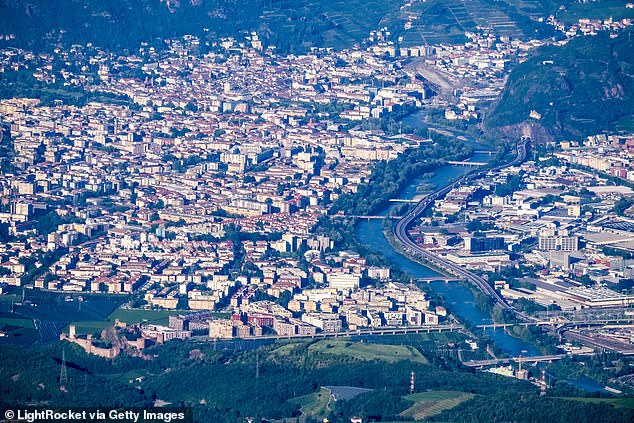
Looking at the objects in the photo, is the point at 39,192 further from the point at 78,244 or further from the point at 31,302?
the point at 31,302

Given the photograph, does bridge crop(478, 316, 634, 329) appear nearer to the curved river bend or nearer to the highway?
the curved river bend

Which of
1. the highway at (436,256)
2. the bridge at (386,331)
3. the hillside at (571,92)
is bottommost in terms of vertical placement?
the bridge at (386,331)

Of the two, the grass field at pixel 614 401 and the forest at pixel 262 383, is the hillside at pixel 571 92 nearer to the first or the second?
the forest at pixel 262 383

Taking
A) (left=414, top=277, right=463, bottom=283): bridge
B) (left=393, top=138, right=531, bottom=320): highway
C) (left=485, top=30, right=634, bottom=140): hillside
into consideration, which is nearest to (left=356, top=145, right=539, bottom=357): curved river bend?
(left=414, top=277, right=463, bottom=283): bridge

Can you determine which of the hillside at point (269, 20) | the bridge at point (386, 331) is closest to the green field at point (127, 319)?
the bridge at point (386, 331)

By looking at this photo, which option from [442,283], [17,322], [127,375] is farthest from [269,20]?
[127,375]

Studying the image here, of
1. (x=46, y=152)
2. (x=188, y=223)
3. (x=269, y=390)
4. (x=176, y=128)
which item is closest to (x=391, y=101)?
(x=176, y=128)
